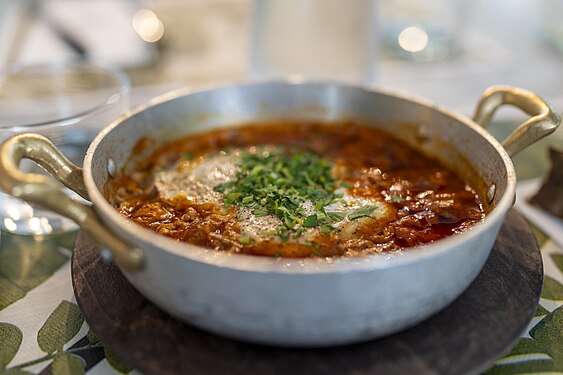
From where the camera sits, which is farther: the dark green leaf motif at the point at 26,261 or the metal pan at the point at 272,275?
the dark green leaf motif at the point at 26,261

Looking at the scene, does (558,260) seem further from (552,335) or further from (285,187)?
(285,187)

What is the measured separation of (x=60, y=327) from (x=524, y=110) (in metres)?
1.13

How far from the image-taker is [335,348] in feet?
3.07

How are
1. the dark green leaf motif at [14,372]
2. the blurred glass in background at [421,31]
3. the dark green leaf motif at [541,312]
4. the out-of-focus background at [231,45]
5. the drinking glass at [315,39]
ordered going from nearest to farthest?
the dark green leaf motif at [14,372], the dark green leaf motif at [541,312], the drinking glass at [315,39], the out-of-focus background at [231,45], the blurred glass in background at [421,31]

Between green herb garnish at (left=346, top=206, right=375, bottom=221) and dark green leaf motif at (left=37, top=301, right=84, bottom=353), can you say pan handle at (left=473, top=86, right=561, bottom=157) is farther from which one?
dark green leaf motif at (left=37, top=301, right=84, bottom=353)

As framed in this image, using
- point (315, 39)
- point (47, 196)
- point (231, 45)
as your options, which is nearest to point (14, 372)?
point (47, 196)

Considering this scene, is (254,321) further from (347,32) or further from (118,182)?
(347,32)

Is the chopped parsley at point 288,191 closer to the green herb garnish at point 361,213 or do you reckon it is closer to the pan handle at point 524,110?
the green herb garnish at point 361,213

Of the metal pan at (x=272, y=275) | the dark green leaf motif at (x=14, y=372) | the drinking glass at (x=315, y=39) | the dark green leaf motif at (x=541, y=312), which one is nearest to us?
the metal pan at (x=272, y=275)

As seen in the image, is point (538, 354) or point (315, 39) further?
point (315, 39)

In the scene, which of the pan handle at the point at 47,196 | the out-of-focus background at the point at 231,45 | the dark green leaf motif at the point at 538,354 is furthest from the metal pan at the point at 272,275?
the out-of-focus background at the point at 231,45

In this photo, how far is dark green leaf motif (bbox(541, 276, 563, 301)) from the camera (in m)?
1.21

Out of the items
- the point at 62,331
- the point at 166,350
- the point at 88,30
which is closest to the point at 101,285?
the point at 62,331

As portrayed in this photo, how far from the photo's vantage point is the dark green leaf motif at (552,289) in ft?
3.96
